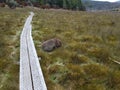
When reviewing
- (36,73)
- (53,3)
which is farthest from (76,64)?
(53,3)

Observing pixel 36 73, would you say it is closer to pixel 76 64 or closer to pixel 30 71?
pixel 30 71

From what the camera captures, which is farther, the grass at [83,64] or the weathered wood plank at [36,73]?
the grass at [83,64]

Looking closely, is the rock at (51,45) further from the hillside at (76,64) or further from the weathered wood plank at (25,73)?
the weathered wood plank at (25,73)

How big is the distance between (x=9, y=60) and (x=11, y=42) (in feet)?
14.7

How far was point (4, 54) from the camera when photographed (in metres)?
14.9

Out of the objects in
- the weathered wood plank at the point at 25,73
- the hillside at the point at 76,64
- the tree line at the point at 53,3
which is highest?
the weathered wood plank at the point at 25,73

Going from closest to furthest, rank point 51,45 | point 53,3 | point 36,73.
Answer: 1. point 36,73
2. point 51,45
3. point 53,3

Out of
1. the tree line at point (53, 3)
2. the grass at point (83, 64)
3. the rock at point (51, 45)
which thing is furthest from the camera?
the tree line at point (53, 3)

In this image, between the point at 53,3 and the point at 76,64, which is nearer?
the point at 76,64

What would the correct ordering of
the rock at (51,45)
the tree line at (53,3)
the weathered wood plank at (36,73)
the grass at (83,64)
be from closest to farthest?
1. the weathered wood plank at (36,73)
2. the grass at (83,64)
3. the rock at (51,45)
4. the tree line at (53,3)

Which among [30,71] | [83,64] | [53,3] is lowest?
[53,3]

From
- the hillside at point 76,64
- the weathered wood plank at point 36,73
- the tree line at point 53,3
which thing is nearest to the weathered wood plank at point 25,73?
the weathered wood plank at point 36,73

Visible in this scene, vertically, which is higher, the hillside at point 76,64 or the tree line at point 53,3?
the hillside at point 76,64

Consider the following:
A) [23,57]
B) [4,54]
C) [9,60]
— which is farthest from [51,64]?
[4,54]
